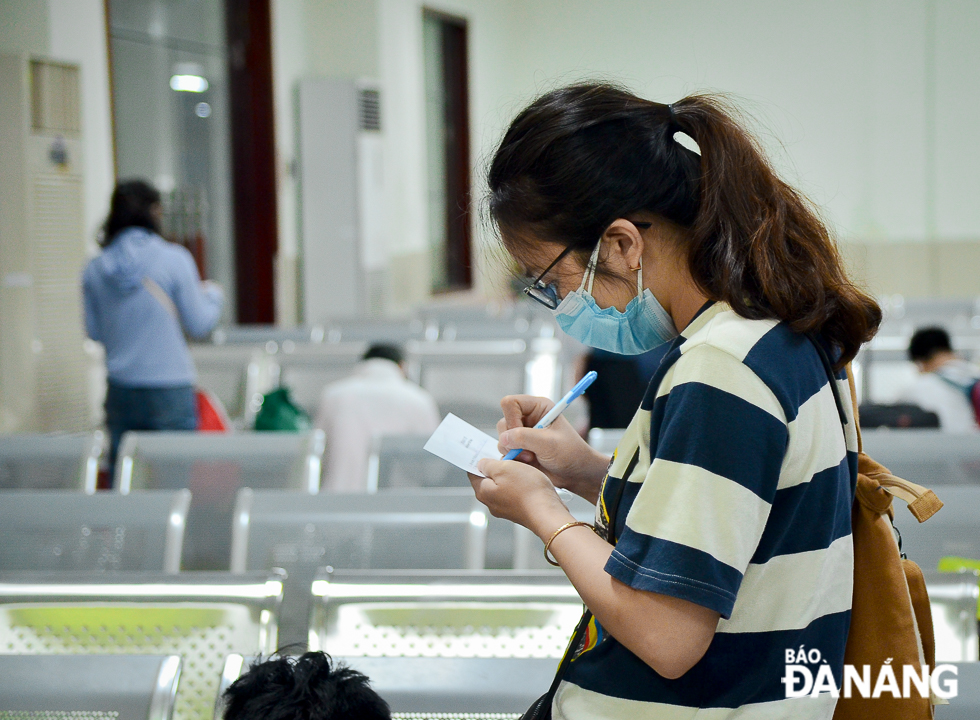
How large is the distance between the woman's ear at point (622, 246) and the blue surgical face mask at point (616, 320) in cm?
1

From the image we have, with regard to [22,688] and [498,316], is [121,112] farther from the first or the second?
[22,688]

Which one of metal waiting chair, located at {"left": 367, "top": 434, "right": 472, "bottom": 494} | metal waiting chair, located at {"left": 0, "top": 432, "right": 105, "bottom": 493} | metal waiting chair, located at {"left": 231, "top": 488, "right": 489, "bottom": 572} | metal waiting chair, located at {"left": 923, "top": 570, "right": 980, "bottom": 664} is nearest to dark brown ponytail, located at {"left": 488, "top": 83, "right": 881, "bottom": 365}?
metal waiting chair, located at {"left": 923, "top": 570, "right": 980, "bottom": 664}

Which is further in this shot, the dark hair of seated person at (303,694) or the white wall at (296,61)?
the white wall at (296,61)

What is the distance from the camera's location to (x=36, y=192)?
5.04 meters

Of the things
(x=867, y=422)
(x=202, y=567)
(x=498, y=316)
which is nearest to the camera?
(x=202, y=567)

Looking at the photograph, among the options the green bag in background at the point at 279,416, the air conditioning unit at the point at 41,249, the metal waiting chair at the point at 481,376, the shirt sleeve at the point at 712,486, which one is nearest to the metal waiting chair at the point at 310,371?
the metal waiting chair at the point at 481,376

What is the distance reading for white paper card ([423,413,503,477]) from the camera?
1175mm

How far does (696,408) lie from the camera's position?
842mm

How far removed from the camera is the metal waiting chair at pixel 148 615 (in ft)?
5.50

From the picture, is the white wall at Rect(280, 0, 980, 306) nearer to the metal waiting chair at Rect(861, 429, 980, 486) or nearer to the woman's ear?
the metal waiting chair at Rect(861, 429, 980, 486)

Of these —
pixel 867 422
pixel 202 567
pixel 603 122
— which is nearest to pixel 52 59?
pixel 202 567

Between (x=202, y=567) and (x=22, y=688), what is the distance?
4.70 feet

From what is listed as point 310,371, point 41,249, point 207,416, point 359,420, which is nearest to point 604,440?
point 359,420

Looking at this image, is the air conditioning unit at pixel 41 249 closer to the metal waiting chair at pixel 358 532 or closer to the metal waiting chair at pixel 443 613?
the metal waiting chair at pixel 358 532
